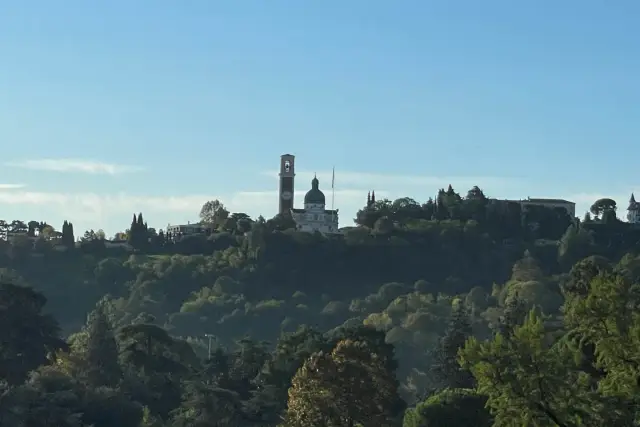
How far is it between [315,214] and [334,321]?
104ft

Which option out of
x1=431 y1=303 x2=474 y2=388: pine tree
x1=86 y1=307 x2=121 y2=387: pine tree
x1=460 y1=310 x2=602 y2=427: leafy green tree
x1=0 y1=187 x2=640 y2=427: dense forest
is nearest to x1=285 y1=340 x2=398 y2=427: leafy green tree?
x1=0 y1=187 x2=640 y2=427: dense forest

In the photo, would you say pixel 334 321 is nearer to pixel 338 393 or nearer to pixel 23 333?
pixel 23 333

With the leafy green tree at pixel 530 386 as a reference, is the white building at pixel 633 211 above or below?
above

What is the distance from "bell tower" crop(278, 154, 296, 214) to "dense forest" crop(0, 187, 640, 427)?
6438mm

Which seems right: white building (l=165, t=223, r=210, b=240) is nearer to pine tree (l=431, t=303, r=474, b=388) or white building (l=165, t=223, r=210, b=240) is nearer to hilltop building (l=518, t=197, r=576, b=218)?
hilltop building (l=518, t=197, r=576, b=218)

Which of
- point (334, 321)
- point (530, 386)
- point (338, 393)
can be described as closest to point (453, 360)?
point (338, 393)

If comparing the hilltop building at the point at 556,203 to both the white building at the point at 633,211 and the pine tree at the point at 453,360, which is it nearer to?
the white building at the point at 633,211

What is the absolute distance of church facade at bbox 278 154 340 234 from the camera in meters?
157

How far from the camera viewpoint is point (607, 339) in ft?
102

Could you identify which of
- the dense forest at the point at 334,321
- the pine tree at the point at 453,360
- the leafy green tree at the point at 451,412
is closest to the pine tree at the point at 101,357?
the dense forest at the point at 334,321

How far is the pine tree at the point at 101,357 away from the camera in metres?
58.0

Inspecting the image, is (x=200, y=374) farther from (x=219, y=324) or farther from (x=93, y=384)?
(x=219, y=324)

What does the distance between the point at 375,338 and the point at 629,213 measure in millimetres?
107231

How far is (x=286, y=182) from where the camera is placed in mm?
163250
